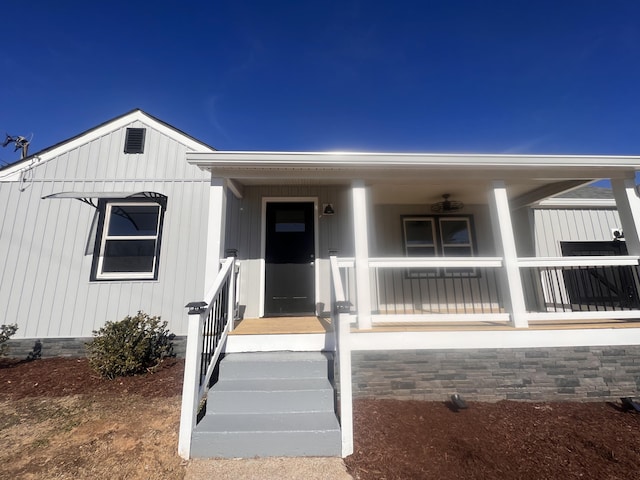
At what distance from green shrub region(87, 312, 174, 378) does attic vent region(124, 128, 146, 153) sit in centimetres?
331

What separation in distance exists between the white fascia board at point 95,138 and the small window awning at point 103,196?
2.94ft

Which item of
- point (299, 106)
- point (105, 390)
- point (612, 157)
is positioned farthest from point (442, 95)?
point (105, 390)

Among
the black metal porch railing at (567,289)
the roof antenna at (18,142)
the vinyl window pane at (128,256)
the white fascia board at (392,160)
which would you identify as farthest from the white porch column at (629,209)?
the roof antenna at (18,142)

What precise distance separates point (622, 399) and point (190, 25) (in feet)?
35.3

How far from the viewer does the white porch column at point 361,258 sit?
3.36m

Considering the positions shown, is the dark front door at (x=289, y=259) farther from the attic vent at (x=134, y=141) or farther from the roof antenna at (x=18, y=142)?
the roof antenna at (x=18, y=142)

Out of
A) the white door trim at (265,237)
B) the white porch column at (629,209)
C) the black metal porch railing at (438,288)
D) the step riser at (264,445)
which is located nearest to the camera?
the step riser at (264,445)

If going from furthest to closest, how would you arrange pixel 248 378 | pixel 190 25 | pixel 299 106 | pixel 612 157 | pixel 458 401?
pixel 299 106 → pixel 190 25 → pixel 612 157 → pixel 458 401 → pixel 248 378

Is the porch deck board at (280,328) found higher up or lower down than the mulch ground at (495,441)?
higher up

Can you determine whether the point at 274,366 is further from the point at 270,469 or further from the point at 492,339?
the point at 492,339

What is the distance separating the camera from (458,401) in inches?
118

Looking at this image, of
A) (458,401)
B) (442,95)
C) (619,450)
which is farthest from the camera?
(442,95)

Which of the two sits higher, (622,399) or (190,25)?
(190,25)

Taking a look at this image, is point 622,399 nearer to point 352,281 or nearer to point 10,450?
point 352,281
